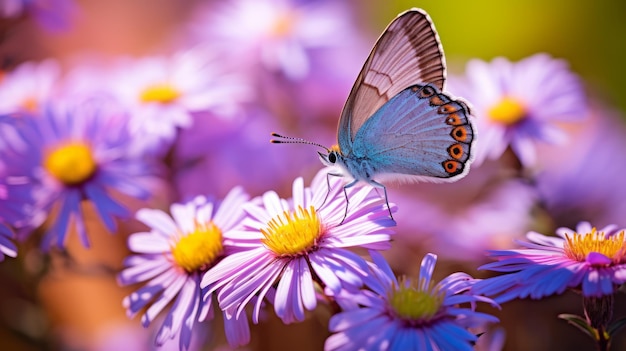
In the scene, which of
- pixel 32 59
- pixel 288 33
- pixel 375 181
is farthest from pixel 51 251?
pixel 32 59

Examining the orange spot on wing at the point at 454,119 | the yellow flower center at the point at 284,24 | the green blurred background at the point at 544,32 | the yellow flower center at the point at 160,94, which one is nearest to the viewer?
the orange spot on wing at the point at 454,119

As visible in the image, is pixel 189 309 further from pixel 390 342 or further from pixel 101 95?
pixel 101 95

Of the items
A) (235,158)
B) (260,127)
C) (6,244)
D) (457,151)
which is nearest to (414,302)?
(457,151)

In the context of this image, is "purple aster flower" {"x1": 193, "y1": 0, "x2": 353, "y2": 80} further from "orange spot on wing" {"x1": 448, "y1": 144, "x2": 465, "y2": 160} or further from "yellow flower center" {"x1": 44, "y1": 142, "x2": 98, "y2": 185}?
"orange spot on wing" {"x1": 448, "y1": 144, "x2": 465, "y2": 160}

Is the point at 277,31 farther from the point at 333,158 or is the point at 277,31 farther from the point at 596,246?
the point at 596,246

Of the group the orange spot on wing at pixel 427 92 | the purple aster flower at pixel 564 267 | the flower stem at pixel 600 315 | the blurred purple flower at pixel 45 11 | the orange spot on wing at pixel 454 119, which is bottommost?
the flower stem at pixel 600 315

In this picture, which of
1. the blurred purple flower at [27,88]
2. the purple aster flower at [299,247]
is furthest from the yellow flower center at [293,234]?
the blurred purple flower at [27,88]

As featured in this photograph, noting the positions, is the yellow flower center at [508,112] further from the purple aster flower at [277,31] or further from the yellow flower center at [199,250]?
the yellow flower center at [199,250]
